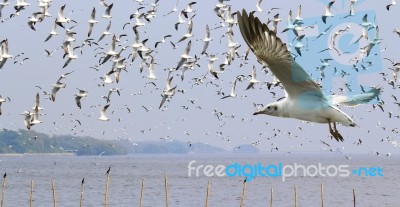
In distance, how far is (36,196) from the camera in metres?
66.4

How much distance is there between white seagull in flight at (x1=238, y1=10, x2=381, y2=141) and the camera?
9.62 metres

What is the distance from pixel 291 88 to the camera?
10086mm

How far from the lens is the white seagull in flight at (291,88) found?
9.62 metres

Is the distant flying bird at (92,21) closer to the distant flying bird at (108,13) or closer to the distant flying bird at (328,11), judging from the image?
the distant flying bird at (108,13)

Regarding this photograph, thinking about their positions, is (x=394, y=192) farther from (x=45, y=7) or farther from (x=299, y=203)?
(x=45, y=7)

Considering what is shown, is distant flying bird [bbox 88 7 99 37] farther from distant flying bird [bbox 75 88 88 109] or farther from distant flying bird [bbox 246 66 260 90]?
distant flying bird [bbox 246 66 260 90]

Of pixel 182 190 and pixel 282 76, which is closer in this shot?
pixel 282 76

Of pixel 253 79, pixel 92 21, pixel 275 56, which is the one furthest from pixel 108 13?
pixel 275 56

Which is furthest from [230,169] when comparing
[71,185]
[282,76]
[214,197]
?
[282,76]

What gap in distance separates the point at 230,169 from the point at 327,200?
52367mm

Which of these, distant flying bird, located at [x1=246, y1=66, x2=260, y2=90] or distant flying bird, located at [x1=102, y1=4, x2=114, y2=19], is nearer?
distant flying bird, located at [x1=246, y1=66, x2=260, y2=90]

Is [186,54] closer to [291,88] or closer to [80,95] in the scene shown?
[80,95]

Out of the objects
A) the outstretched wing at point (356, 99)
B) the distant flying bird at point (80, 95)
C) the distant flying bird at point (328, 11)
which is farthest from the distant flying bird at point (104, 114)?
the outstretched wing at point (356, 99)

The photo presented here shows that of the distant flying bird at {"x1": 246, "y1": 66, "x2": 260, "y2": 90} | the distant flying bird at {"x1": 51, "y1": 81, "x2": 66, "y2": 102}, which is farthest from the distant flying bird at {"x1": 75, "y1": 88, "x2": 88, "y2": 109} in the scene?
the distant flying bird at {"x1": 246, "y1": 66, "x2": 260, "y2": 90}
